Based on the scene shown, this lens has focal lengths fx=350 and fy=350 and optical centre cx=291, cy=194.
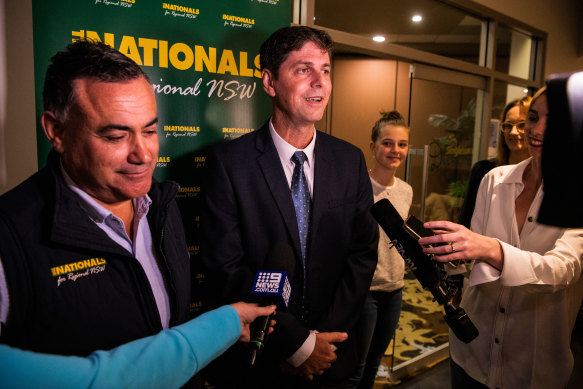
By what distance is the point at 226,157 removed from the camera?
4.58 ft

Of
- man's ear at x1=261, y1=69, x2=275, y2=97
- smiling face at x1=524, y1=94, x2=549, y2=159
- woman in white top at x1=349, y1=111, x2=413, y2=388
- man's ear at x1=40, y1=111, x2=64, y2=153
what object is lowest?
woman in white top at x1=349, y1=111, x2=413, y2=388

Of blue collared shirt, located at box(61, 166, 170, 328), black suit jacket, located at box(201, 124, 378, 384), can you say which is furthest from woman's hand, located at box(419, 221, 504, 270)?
blue collared shirt, located at box(61, 166, 170, 328)

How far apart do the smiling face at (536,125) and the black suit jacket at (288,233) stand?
0.68 meters

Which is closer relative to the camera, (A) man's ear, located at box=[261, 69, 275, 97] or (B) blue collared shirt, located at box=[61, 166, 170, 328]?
(B) blue collared shirt, located at box=[61, 166, 170, 328]

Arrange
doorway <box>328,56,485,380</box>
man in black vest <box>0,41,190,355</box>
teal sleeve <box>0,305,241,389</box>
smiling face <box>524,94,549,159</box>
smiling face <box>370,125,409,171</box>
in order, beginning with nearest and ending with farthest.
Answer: teal sleeve <box>0,305,241,389</box> < man in black vest <box>0,41,190,355</box> < smiling face <box>524,94,549,159</box> < smiling face <box>370,125,409,171</box> < doorway <box>328,56,485,380</box>

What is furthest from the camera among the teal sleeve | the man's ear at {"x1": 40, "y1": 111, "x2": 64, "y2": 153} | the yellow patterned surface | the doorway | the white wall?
the white wall

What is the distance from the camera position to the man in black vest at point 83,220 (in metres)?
0.78

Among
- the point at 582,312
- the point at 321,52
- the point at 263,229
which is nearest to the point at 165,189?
the point at 263,229

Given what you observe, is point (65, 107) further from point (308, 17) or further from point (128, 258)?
point (308, 17)

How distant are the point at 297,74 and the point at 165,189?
0.71 metres

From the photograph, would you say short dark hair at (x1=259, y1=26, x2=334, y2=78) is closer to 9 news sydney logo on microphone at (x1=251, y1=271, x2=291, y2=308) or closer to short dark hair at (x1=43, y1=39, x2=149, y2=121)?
short dark hair at (x1=43, y1=39, x2=149, y2=121)

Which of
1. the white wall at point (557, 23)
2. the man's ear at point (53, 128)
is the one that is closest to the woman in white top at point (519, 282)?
the man's ear at point (53, 128)

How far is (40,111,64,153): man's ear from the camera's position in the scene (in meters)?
0.88

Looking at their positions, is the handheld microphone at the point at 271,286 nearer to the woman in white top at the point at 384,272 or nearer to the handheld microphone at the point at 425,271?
the handheld microphone at the point at 425,271
